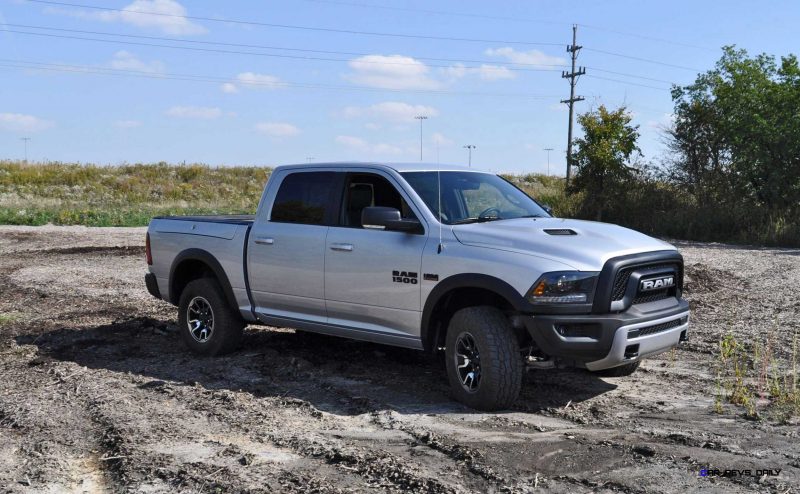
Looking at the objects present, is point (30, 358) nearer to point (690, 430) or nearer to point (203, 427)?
point (203, 427)

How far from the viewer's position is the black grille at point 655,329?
5973 mm

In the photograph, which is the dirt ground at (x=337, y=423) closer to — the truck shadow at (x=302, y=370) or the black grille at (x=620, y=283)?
the truck shadow at (x=302, y=370)

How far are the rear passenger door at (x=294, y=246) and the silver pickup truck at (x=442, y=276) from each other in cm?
1

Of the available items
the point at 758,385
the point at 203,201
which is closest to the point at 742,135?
the point at 758,385

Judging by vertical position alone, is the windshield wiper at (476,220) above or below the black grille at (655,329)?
above

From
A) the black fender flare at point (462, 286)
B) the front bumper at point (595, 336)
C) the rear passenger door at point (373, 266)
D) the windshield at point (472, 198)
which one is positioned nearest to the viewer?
the front bumper at point (595, 336)

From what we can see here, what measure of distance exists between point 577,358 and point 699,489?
5.18 ft

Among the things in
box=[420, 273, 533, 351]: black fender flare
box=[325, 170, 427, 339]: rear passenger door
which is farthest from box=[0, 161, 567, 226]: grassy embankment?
box=[420, 273, 533, 351]: black fender flare

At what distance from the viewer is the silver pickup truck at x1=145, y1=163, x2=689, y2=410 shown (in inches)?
234

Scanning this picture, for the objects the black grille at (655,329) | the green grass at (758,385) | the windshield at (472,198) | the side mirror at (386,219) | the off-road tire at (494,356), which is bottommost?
the green grass at (758,385)

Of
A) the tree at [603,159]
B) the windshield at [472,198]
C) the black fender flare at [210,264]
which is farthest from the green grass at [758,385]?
the tree at [603,159]

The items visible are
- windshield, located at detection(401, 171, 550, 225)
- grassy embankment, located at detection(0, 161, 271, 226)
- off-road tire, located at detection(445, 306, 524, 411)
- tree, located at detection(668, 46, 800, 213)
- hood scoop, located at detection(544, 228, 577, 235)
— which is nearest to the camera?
off-road tire, located at detection(445, 306, 524, 411)

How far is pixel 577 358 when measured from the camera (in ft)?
19.6

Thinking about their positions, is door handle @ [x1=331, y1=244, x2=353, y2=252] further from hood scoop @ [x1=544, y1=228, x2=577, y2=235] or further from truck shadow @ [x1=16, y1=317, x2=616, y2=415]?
hood scoop @ [x1=544, y1=228, x2=577, y2=235]
